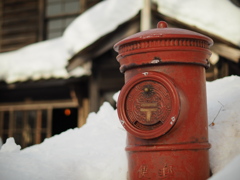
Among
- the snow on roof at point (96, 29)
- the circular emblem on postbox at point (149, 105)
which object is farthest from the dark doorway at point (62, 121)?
the circular emblem on postbox at point (149, 105)

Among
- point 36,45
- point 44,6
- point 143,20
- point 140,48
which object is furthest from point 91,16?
point 140,48

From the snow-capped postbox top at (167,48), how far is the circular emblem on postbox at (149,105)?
4.9 inches

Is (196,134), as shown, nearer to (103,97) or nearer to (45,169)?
(45,169)

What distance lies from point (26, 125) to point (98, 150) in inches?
220

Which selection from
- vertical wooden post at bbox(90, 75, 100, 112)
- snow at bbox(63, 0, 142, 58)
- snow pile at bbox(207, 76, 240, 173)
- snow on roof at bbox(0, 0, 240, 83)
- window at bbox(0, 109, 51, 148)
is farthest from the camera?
window at bbox(0, 109, 51, 148)

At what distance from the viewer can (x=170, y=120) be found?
7.90ft

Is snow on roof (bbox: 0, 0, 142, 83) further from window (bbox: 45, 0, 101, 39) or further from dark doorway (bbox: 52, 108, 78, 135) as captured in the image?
dark doorway (bbox: 52, 108, 78, 135)

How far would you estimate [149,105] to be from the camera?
2.51 meters

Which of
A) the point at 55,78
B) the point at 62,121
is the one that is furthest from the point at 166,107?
the point at 62,121

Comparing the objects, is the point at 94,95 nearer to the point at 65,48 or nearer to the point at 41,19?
the point at 65,48

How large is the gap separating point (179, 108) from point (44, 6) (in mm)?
7371

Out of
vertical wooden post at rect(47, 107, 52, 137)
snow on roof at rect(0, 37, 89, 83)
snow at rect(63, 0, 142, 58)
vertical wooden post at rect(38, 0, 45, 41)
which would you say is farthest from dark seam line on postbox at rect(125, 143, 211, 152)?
vertical wooden post at rect(38, 0, 45, 41)

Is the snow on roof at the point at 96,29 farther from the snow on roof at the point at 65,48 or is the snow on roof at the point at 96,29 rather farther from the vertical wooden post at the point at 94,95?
the vertical wooden post at the point at 94,95

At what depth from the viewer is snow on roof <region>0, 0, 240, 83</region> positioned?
498 cm
